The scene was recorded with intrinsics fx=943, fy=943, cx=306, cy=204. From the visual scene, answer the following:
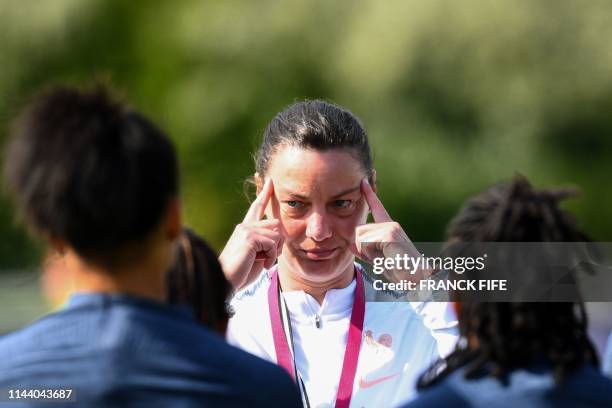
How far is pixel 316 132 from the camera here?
3463 millimetres

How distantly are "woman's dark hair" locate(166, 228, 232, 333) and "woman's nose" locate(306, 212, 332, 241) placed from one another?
2.95 ft

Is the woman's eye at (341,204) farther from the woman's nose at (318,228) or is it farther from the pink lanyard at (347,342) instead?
the pink lanyard at (347,342)

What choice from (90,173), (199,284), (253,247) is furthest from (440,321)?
(90,173)

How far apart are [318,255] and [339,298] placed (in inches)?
7.0

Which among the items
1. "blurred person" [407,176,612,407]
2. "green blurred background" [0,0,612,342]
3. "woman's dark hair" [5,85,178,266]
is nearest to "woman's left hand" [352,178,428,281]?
"blurred person" [407,176,612,407]

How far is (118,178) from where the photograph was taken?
192cm

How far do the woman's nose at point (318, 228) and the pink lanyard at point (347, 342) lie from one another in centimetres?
26

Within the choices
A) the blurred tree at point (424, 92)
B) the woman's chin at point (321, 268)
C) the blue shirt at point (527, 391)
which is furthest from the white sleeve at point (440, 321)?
the blurred tree at point (424, 92)

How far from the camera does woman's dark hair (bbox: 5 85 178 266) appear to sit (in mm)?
1912

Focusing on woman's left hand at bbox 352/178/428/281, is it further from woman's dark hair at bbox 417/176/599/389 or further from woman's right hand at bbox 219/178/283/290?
woman's dark hair at bbox 417/176/599/389

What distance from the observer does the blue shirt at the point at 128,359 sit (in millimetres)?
1867

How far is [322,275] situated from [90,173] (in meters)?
1.63

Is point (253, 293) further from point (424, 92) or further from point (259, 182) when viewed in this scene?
point (424, 92)

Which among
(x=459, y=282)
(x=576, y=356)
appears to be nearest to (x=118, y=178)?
(x=459, y=282)
